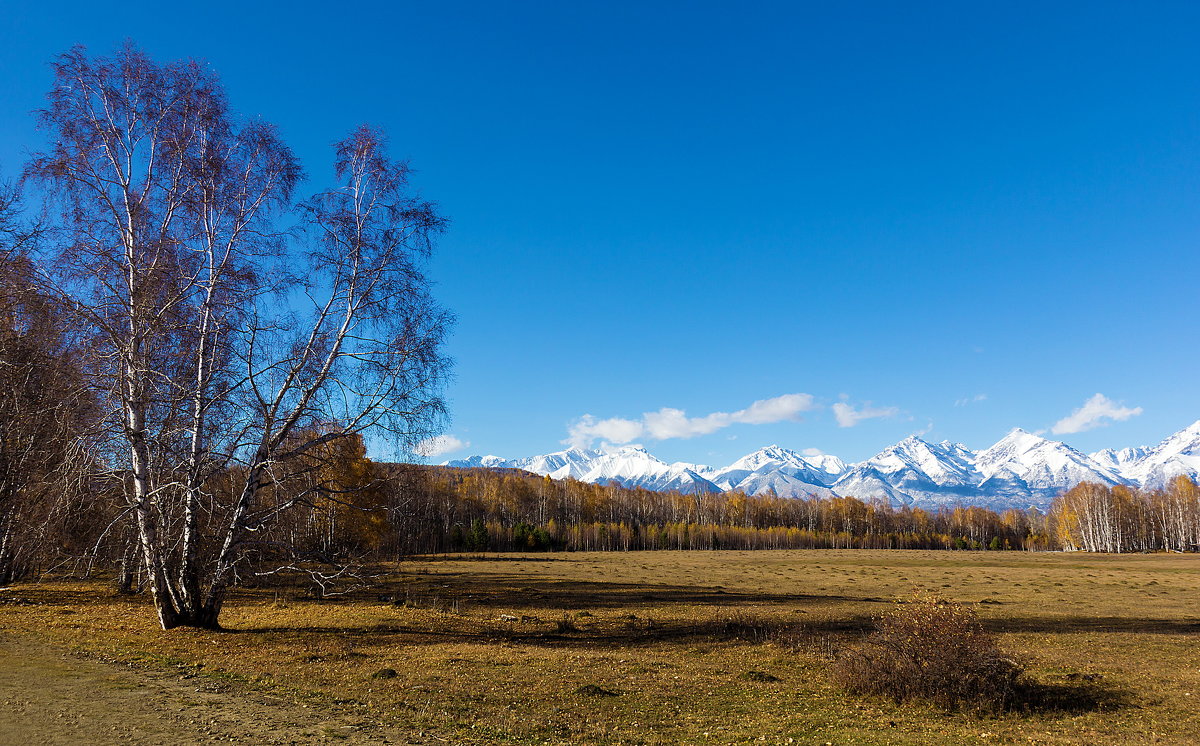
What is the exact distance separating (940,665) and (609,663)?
853 centimetres

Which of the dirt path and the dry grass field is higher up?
the dirt path

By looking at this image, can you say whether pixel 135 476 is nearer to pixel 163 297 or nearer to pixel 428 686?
pixel 163 297

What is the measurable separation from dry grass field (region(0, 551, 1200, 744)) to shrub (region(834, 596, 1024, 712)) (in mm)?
463

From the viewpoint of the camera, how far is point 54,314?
56.6ft

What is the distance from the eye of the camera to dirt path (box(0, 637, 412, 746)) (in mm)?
9422

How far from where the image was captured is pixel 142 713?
10.6 m

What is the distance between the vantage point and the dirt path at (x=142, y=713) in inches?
371

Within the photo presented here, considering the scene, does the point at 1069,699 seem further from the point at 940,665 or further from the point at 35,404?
the point at 35,404

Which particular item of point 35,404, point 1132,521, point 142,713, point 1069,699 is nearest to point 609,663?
point 142,713

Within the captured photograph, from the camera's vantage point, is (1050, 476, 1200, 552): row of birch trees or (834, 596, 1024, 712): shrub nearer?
(834, 596, 1024, 712): shrub

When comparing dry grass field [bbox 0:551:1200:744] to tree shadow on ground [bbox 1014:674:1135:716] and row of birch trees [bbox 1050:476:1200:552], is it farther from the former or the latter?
row of birch trees [bbox 1050:476:1200:552]

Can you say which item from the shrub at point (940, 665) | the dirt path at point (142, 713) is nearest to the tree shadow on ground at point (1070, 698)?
the shrub at point (940, 665)

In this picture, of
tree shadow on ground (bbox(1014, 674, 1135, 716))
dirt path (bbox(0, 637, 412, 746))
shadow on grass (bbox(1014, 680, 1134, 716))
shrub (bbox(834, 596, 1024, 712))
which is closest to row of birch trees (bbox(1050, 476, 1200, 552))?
tree shadow on ground (bbox(1014, 674, 1135, 716))

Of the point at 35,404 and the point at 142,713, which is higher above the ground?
the point at 35,404
